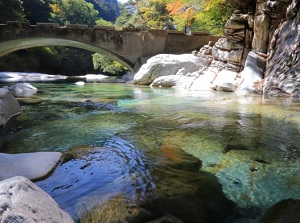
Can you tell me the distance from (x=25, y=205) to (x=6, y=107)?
15.1 ft

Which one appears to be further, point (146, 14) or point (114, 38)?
point (146, 14)

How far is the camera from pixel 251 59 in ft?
38.9

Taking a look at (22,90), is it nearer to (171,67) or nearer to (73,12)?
(171,67)

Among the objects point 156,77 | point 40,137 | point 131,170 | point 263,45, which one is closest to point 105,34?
point 156,77

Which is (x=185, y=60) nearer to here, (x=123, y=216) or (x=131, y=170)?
(x=131, y=170)

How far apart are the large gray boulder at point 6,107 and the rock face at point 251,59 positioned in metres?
7.82

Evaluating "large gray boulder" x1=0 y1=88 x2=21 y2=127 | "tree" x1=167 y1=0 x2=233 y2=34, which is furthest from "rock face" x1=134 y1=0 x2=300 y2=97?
"large gray boulder" x1=0 y1=88 x2=21 y2=127

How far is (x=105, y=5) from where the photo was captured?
287ft

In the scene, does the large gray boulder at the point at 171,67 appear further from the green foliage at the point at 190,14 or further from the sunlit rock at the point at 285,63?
the green foliage at the point at 190,14

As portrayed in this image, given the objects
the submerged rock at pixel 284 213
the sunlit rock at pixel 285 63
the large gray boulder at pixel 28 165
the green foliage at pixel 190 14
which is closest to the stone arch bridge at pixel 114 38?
the green foliage at pixel 190 14

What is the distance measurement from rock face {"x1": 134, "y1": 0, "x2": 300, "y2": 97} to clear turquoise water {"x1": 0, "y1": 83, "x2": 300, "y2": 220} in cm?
315

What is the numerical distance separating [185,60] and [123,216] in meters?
13.2

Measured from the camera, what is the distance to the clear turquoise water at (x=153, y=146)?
8.38 feet

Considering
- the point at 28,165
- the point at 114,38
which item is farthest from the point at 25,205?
the point at 114,38
